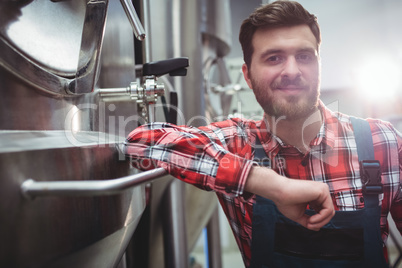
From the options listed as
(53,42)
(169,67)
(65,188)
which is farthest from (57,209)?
(169,67)

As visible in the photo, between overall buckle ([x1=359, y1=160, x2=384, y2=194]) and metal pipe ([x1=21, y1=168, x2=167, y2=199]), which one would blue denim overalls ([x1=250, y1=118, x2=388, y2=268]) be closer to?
overall buckle ([x1=359, y1=160, x2=384, y2=194])

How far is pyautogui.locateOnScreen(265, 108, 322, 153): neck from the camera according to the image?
68 centimetres

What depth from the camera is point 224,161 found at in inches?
17.9

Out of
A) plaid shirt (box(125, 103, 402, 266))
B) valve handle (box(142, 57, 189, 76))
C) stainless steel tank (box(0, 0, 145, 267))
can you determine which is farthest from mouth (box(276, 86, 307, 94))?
stainless steel tank (box(0, 0, 145, 267))

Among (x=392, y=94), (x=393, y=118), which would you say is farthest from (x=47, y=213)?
(x=392, y=94)

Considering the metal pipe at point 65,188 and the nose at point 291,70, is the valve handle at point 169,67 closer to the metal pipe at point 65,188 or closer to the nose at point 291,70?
the nose at point 291,70

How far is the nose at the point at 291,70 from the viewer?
62 cm

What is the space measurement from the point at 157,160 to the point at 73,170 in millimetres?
164

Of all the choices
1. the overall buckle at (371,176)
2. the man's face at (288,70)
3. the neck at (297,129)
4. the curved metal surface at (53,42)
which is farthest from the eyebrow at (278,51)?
the curved metal surface at (53,42)

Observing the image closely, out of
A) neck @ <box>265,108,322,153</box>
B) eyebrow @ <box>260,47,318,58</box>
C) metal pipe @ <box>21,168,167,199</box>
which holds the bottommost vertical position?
metal pipe @ <box>21,168,167,199</box>

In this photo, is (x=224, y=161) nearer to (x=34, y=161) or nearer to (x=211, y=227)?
(x=34, y=161)

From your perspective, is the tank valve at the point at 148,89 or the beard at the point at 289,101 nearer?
the tank valve at the point at 148,89

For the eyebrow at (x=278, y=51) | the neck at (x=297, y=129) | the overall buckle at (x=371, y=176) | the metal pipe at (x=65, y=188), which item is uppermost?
the eyebrow at (x=278, y=51)

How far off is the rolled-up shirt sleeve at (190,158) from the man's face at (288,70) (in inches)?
8.8
